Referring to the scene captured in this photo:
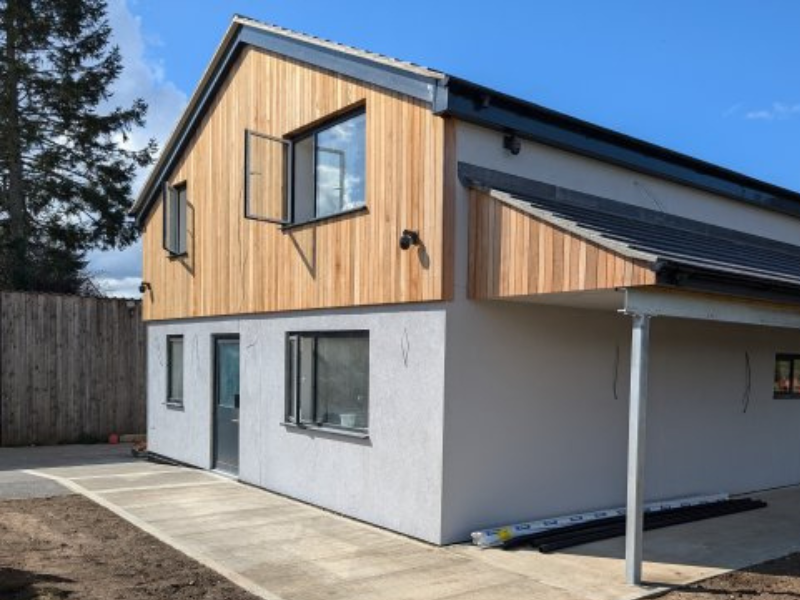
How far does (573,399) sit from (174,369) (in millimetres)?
7807

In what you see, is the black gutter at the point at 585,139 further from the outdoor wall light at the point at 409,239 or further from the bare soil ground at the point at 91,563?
the bare soil ground at the point at 91,563

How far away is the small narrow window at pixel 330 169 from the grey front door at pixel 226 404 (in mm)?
2654

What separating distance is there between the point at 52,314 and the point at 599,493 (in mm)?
11859

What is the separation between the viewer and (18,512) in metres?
8.43

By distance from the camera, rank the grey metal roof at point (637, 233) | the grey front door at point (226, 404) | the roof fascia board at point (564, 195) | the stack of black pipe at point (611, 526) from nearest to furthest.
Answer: the grey metal roof at point (637, 233) → the stack of black pipe at point (611, 526) → the roof fascia board at point (564, 195) → the grey front door at point (226, 404)

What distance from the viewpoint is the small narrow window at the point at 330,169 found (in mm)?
8352

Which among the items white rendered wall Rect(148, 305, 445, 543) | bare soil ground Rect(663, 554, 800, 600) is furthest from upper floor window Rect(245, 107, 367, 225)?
bare soil ground Rect(663, 554, 800, 600)

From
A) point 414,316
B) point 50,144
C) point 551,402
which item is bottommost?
point 551,402

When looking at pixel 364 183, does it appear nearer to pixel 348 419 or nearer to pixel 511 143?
pixel 511 143

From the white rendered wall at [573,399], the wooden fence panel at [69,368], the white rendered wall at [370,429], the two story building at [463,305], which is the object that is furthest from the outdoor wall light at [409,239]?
the wooden fence panel at [69,368]

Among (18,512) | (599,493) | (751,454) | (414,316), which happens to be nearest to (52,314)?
(18,512)

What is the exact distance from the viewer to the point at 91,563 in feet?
21.0

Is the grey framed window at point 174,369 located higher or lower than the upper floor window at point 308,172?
lower

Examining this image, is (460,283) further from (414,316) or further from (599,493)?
(599,493)
